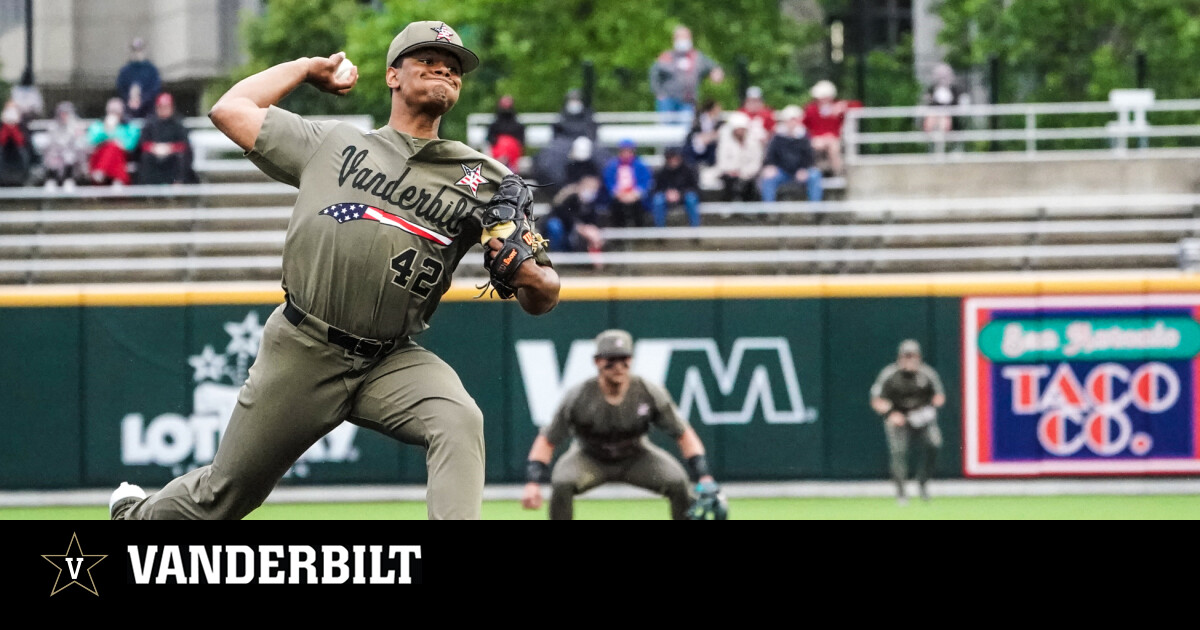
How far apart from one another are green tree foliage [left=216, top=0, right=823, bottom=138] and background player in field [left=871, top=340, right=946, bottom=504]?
412 inches

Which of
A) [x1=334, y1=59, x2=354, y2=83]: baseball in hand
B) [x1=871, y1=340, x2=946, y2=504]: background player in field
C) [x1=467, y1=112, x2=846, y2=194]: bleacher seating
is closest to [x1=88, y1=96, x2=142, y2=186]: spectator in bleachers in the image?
[x1=467, y1=112, x2=846, y2=194]: bleacher seating

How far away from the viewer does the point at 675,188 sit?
17.9 m

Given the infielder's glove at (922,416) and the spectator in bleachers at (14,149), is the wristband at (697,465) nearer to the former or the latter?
the infielder's glove at (922,416)

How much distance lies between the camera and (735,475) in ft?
53.7

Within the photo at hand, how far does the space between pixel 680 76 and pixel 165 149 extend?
19.4ft

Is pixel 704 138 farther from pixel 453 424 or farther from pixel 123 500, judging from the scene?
pixel 453 424

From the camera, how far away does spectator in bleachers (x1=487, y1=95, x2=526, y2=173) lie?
1756 centimetres

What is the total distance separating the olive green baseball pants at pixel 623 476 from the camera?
10891mm

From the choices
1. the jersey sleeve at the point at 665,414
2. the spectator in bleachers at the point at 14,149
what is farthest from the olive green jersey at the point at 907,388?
the spectator in bleachers at the point at 14,149

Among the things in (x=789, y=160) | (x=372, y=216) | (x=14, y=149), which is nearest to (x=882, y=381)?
(x=789, y=160)

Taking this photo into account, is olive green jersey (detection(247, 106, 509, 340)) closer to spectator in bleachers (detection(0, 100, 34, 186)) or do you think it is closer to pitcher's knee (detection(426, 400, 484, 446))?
pitcher's knee (detection(426, 400, 484, 446))

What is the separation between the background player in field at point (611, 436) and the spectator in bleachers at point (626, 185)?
650 centimetres
